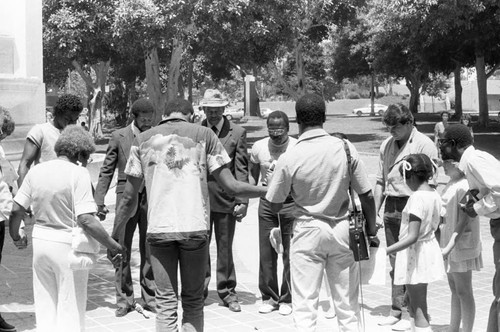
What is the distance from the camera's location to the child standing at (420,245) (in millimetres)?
5398

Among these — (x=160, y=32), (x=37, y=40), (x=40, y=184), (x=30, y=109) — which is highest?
(x=160, y=32)

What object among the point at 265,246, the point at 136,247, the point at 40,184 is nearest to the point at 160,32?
the point at 136,247

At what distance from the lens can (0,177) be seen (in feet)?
18.7

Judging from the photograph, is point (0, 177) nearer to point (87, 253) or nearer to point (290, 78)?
point (87, 253)

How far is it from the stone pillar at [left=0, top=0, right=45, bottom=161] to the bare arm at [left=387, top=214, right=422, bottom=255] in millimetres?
7412

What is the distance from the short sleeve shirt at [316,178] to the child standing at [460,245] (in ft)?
3.03

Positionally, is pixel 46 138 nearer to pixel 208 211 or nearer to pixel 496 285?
pixel 208 211

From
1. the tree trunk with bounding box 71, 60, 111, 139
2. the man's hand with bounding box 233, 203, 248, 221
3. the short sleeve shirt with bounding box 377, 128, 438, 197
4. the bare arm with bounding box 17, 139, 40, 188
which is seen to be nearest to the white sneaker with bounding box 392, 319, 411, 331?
the short sleeve shirt with bounding box 377, 128, 438, 197

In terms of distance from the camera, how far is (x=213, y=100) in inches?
273

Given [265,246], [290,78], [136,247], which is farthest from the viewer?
[290,78]

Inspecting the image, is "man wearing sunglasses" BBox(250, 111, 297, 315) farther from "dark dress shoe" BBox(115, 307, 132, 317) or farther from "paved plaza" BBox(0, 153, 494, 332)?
"dark dress shoe" BBox(115, 307, 132, 317)

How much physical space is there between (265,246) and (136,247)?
133 inches

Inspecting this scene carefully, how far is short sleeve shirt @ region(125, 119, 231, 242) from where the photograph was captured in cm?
471

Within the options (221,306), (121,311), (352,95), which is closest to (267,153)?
(221,306)
